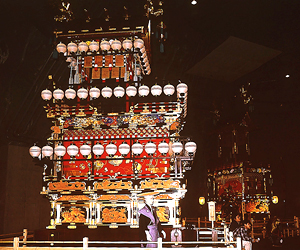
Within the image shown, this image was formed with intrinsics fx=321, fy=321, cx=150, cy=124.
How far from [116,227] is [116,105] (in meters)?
4.03

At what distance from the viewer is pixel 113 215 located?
396 inches

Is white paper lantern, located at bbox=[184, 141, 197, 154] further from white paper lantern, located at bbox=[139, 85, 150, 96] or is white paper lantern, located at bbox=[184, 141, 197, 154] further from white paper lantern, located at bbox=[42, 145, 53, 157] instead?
white paper lantern, located at bbox=[42, 145, 53, 157]

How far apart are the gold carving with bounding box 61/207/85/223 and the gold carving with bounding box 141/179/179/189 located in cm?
216

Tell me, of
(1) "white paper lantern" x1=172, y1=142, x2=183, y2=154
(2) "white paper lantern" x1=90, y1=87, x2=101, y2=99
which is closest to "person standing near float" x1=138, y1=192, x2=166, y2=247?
(1) "white paper lantern" x1=172, y1=142, x2=183, y2=154

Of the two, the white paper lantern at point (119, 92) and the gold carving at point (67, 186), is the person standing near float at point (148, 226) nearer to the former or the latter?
the gold carving at point (67, 186)

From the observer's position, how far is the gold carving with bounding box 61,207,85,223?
10.1 m

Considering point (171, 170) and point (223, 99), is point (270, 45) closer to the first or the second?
point (223, 99)

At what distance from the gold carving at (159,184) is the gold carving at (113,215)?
105cm

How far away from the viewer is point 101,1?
555 inches

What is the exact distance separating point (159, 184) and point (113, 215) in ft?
5.72

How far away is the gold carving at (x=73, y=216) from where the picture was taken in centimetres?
Result: 1012

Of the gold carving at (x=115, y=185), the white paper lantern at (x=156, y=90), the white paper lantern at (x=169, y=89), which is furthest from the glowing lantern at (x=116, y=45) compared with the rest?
the gold carving at (x=115, y=185)

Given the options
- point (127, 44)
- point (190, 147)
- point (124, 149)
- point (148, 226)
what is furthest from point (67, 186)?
point (127, 44)

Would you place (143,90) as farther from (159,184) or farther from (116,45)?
(159,184)
